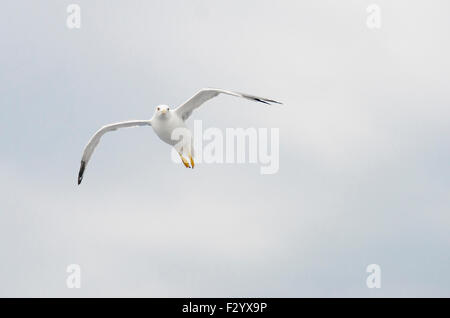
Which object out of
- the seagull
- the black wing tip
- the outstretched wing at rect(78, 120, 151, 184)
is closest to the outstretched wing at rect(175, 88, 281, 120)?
the seagull

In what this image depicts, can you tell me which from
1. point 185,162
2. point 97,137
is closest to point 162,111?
point 185,162

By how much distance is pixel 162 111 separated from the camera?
30.3m

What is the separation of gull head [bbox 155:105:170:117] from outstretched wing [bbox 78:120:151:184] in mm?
1110

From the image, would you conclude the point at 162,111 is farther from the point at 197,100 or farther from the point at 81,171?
the point at 81,171

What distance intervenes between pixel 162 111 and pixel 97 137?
5078mm

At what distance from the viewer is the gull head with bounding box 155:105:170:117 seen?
30.4m

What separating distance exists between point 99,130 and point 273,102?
962cm

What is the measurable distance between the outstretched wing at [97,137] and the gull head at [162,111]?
111 centimetres

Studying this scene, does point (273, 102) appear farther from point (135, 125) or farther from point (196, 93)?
point (135, 125)

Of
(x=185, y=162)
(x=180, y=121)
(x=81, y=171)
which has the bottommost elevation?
(x=185, y=162)

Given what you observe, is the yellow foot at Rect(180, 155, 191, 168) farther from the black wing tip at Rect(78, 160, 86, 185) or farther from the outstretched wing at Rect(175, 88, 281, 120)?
the black wing tip at Rect(78, 160, 86, 185)

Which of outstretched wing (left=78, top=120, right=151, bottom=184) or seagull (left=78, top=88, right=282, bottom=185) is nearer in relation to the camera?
seagull (left=78, top=88, right=282, bottom=185)

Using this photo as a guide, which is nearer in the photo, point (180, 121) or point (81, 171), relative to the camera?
point (180, 121)
